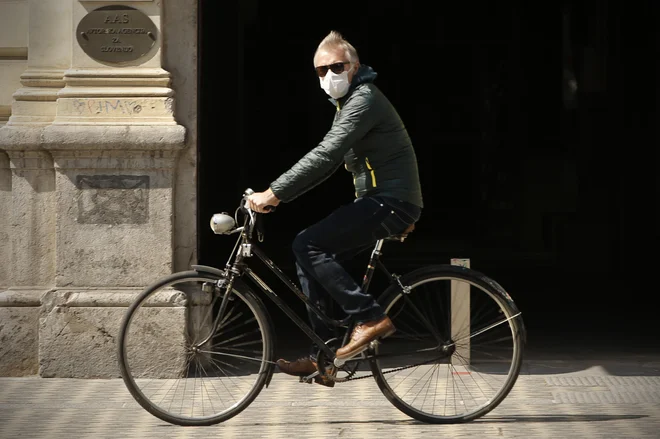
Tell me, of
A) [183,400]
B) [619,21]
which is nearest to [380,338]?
[183,400]

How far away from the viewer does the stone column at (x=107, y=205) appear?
303 inches

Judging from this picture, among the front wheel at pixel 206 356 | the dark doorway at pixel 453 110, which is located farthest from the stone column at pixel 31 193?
the dark doorway at pixel 453 110

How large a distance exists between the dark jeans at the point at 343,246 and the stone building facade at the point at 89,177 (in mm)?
1916

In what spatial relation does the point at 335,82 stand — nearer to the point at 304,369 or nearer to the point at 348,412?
the point at 304,369

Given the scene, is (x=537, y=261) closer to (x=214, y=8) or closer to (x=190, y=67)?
(x=214, y=8)

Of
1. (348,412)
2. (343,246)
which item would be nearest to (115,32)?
(343,246)

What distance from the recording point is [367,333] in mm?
6008

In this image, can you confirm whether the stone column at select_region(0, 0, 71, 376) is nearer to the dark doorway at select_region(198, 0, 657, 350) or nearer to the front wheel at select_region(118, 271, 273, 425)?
the front wheel at select_region(118, 271, 273, 425)

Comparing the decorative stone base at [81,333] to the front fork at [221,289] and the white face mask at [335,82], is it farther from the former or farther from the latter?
the white face mask at [335,82]

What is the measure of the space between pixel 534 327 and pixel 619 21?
7516 mm

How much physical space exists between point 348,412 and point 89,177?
2.38 m

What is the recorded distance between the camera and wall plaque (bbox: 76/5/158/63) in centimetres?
774

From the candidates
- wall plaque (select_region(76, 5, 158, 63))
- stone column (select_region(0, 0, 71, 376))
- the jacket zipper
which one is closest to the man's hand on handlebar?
the jacket zipper

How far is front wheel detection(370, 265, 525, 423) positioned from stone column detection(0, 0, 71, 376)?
266 cm
